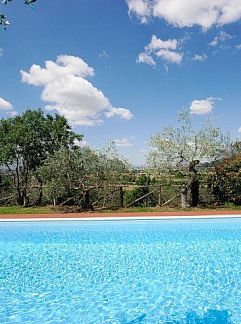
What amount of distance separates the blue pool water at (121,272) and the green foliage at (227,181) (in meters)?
3.75

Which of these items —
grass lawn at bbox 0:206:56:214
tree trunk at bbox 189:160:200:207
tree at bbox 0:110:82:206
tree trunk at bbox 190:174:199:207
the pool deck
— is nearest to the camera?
the pool deck

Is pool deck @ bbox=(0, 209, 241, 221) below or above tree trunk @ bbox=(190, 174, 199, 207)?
below

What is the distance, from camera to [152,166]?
19.5 meters

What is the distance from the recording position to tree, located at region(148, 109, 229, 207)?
18.6 metres

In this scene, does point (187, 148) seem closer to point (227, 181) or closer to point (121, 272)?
point (227, 181)

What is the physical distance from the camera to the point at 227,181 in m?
18.7

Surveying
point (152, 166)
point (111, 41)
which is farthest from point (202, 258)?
point (111, 41)

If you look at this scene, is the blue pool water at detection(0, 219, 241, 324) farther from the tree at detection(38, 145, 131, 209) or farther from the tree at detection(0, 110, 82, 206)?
the tree at detection(0, 110, 82, 206)

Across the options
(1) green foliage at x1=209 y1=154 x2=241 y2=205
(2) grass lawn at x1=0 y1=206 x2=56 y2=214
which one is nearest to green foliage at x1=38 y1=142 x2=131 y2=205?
(2) grass lawn at x1=0 y1=206 x2=56 y2=214

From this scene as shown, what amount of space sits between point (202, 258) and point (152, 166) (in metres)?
9.65

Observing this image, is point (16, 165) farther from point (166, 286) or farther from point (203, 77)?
point (166, 286)

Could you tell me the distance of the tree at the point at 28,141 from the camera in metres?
18.7

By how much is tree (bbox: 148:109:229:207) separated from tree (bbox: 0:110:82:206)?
188 inches

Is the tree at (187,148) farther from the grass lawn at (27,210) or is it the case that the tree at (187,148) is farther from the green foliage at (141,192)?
the grass lawn at (27,210)
